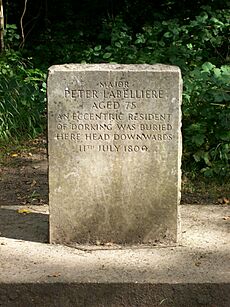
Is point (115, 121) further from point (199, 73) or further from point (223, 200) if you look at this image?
point (199, 73)

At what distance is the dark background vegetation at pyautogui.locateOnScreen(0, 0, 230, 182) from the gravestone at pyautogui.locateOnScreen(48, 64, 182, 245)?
2161 mm

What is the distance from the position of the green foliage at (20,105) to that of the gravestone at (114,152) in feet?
11.9

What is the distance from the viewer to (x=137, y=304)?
14.1 ft

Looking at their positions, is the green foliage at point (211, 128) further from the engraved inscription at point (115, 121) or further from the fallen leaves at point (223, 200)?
the engraved inscription at point (115, 121)

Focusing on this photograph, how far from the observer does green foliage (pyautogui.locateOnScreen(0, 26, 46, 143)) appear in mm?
8336

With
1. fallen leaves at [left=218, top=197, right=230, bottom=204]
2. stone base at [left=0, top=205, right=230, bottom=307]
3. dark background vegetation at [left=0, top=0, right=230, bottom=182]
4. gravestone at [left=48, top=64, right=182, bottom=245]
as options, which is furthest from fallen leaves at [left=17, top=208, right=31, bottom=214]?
dark background vegetation at [left=0, top=0, right=230, bottom=182]

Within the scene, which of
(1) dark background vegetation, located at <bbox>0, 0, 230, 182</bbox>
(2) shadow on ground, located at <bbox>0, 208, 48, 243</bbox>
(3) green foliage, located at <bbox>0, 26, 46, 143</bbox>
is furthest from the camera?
(3) green foliage, located at <bbox>0, 26, 46, 143</bbox>

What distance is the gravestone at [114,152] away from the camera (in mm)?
4559

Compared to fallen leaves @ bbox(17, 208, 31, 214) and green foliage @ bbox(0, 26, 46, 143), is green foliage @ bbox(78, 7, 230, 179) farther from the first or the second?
fallen leaves @ bbox(17, 208, 31, 214)

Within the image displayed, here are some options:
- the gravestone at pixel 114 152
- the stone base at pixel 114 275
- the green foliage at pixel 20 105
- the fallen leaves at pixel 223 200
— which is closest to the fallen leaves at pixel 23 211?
the stone base at pixel 114 275

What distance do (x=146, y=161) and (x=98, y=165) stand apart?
0.29m

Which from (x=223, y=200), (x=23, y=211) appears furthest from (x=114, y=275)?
(x=223, y=200)

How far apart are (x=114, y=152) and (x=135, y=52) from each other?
15.4ft

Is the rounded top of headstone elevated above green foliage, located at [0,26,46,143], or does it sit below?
above
